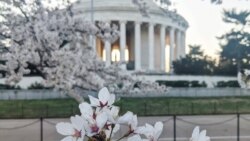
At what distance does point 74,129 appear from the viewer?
1.55 meters

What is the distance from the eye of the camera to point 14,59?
11688 mm

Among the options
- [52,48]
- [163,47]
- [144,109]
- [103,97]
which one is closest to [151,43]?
[163,47]

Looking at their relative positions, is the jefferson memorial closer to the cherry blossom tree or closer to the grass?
the grass

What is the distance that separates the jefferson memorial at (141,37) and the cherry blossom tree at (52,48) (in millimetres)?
40058

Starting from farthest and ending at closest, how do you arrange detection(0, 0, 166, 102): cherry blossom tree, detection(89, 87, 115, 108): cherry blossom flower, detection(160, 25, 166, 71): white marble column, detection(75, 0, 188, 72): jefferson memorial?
detection(160, 25, 166, 71): white marble column, detection(75, 0, 188, 72): jefferson memorial, detection(0, 0, 166, 102): cherry blossom tree, detection(89, 87, 115, 108): cherry blossom flower

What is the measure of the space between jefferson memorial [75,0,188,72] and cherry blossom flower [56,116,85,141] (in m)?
52.0

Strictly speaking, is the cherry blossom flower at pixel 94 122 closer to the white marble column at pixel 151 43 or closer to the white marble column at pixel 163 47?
the white marble column at pixel 151 43

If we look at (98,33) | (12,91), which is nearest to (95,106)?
(98,33)

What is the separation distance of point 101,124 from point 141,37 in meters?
62.8

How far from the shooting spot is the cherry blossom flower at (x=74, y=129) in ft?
5.00

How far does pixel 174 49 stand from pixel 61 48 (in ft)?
184

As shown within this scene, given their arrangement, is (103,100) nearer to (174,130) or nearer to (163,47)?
(174,130)

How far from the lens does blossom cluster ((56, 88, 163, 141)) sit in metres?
1.51

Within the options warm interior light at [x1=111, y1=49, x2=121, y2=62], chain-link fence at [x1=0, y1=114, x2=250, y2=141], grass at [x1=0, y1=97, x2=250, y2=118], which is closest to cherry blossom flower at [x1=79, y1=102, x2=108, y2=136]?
chain-link fence at [x1=0, y1=114, x2=250, y2=141]
